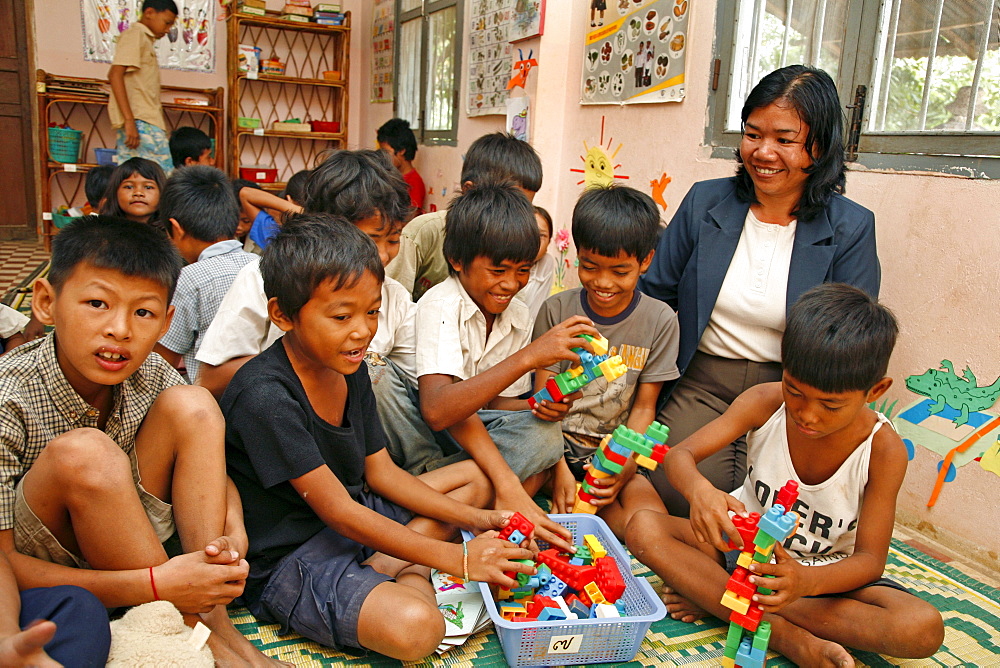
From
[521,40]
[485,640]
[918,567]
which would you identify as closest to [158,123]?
[521,40]

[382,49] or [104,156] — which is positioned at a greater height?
[382,49]

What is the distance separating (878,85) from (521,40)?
225 centimetres

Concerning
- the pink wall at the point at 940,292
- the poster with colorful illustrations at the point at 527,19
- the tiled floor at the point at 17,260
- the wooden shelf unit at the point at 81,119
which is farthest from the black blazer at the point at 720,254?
the wooden shelf unit at the point at 81,119

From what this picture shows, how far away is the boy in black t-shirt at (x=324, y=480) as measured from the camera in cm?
151

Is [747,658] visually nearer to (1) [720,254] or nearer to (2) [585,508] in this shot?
(2) [585,508]

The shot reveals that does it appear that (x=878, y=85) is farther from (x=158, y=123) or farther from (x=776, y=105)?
(x=158, y=123)

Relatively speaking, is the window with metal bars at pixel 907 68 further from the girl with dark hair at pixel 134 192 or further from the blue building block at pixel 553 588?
the girl with dark hair at pixel 134 192

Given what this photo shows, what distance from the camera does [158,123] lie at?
5.39 meters

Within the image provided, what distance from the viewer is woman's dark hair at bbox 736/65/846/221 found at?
79.1 inches

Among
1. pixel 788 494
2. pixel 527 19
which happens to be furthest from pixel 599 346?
pixel 527 19

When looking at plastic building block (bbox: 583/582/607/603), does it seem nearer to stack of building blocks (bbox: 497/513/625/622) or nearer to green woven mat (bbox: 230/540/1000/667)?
stack of building blocks (bbox: 497/513/625/622)

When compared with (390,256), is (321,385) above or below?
below

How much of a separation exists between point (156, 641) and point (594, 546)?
0.94 meters

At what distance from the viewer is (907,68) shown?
2332 mm
